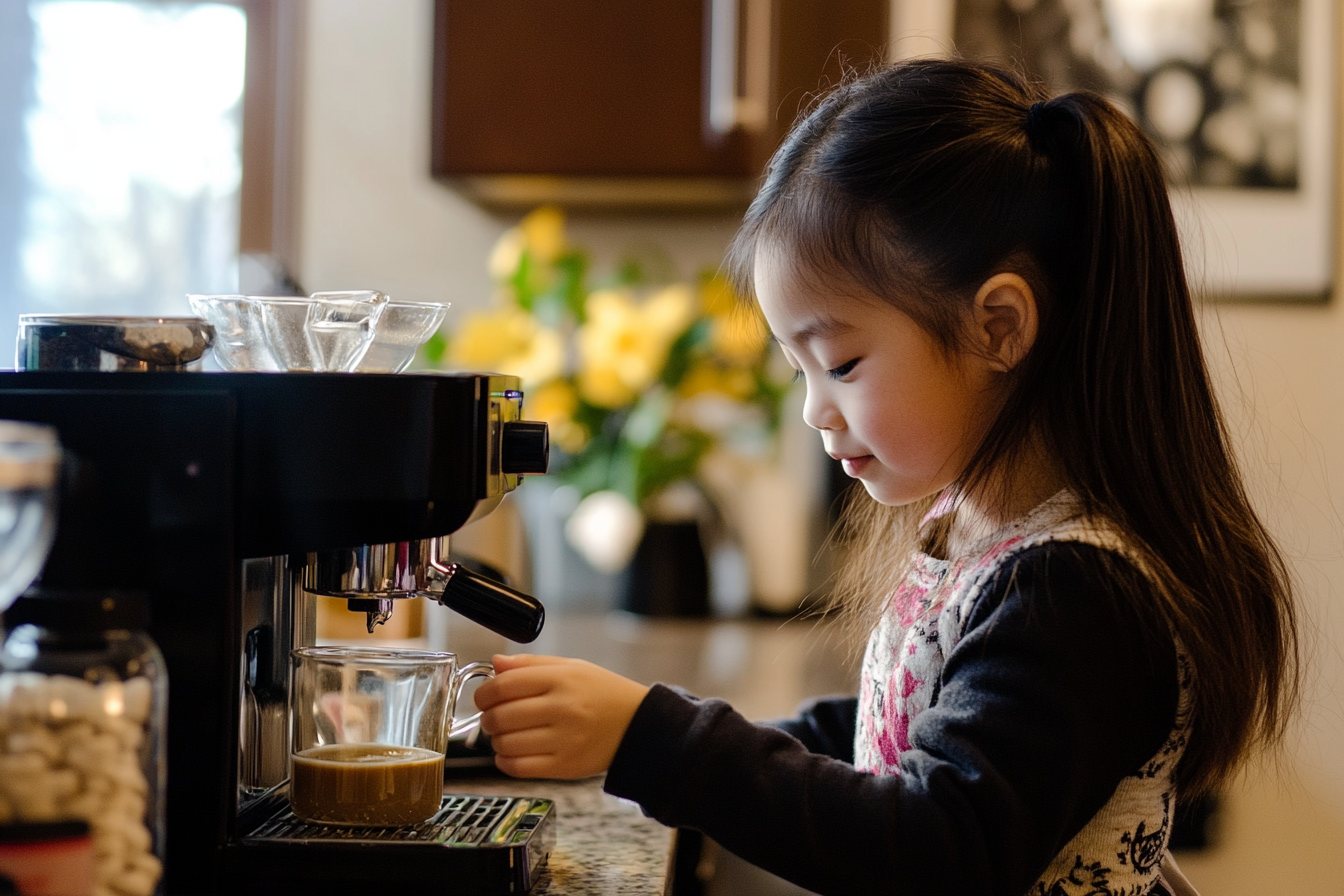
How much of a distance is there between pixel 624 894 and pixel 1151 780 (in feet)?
1.05

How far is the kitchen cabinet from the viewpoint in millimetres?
1693

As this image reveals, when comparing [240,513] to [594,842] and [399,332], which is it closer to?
[399,332]

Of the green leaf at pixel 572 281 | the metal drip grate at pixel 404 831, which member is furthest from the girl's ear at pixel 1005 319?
the green leaf at pixel 572 281

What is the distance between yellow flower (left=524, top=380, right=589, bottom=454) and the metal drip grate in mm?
1162

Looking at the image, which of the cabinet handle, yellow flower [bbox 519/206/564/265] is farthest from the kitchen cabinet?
yellow flower [bbox 519/206/564/265]

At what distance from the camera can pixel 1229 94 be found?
207cm

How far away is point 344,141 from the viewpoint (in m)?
2.07

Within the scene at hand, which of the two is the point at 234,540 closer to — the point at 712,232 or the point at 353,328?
the point at 353,328

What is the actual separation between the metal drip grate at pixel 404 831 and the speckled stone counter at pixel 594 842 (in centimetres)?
5

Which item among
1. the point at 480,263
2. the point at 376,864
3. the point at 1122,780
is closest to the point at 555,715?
the point at 376,864

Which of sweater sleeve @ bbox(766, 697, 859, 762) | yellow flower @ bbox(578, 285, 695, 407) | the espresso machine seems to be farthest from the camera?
yellow flower @ bbox(578, 285, 695, 407)

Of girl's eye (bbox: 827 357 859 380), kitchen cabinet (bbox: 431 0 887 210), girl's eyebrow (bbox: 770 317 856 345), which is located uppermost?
kitchen cabinet (bbox: 431 0 887 210)

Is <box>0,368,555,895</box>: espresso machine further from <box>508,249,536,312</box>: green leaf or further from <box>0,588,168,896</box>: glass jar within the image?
<box>508,249,536,312</box>: green leaf

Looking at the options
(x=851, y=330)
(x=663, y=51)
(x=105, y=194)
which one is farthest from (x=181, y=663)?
(x=105, y=194)
